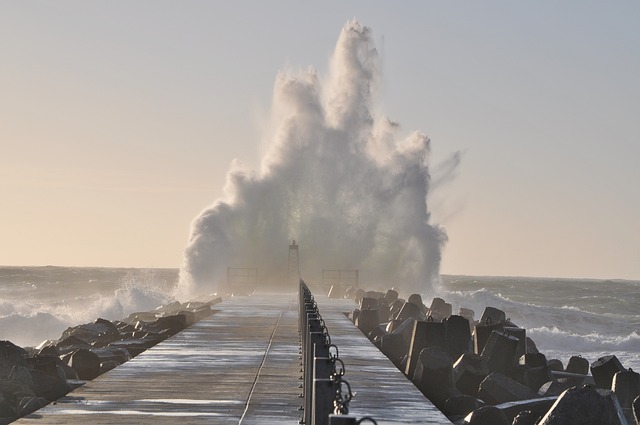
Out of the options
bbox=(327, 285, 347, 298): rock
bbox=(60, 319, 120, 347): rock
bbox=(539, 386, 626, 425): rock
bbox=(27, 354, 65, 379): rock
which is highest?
bbox=(327, 285, 347, 298): rock

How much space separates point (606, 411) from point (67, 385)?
260 inches

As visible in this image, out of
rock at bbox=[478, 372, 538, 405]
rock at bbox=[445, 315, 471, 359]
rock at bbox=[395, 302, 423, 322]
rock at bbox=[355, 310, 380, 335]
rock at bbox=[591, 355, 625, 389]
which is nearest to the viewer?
rock at bbox=[478, 372, 538, 405]

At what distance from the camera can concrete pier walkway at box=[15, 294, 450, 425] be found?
11.4 m

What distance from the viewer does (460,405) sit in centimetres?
1397

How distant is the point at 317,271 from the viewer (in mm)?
66438

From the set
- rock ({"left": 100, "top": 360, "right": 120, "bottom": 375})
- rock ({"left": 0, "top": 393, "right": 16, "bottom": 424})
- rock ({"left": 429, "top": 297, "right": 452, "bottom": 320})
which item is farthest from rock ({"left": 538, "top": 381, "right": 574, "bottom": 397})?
rock ({"left": 429, "top": 297, "right": 452, "bottom": 320})

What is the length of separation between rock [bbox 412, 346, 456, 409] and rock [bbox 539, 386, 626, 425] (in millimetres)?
4104

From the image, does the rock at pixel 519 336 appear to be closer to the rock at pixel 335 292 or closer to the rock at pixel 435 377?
the rock at pixel 435 377

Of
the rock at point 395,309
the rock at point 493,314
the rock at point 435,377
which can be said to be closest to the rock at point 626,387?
the rock at point 435,377

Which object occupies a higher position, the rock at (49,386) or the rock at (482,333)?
the rock at (482,333)

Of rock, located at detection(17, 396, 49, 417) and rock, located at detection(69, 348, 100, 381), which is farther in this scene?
rock, located at detection(69, 348, 100, 381)

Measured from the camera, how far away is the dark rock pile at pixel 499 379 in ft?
35.9

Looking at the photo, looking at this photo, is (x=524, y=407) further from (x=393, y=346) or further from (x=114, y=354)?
(x=114, y=354)

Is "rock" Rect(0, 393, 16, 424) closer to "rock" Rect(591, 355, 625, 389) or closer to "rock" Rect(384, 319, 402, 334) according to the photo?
"rock" Rect(591, 355, 625, 389)
